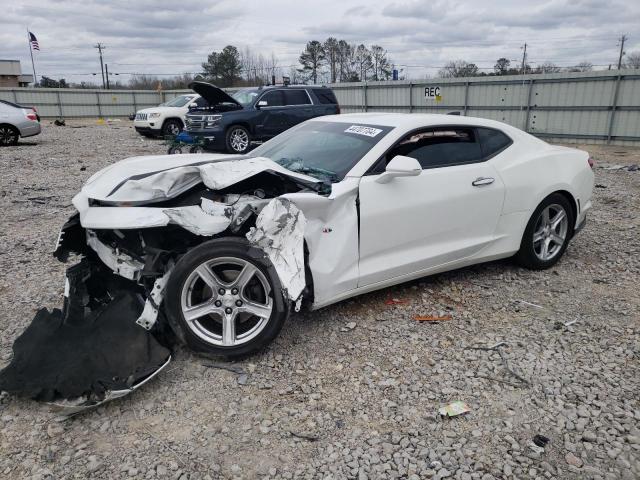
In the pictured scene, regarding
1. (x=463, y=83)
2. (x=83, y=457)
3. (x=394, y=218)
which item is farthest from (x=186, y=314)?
(x=463, y=83)

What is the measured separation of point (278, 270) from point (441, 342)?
1.31 m

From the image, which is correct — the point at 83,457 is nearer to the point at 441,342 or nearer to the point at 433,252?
the point at 441,342

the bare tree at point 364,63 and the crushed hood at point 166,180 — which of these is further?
the bare tree at point 364,63

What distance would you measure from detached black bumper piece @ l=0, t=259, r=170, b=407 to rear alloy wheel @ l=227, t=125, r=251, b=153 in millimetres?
10943

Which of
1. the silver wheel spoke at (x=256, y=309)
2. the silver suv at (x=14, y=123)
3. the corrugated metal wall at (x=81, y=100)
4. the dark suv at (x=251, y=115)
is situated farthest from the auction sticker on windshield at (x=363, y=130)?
the corrugated metal wall at (x=81, y=100)

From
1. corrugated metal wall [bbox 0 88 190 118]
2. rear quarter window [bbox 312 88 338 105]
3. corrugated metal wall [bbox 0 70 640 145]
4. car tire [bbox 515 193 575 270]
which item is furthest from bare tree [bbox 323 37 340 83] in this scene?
car tire [bbox 515 193 575 270]

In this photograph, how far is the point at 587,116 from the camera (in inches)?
632

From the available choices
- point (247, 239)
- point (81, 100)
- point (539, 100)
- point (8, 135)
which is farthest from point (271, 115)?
point (81, 100)

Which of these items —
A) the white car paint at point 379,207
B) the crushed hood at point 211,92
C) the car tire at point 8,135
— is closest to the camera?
the white car paint at point 379,207

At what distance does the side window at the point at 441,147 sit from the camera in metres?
4.04

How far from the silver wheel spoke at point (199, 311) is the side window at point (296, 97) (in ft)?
39.7

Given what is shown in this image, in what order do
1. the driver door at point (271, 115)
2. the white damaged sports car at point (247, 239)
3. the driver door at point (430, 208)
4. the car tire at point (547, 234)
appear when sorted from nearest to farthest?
1. the white damaged sports car at point (247, 239)
2. the driver door at point (430, 208)
3. the car tire at point (547, 234)
4. the driver door at point (271, 115)

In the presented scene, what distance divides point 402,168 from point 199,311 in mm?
1674

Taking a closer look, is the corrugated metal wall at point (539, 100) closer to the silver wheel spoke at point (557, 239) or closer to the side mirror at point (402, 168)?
the silver wheel spoke at point (557, 239)
